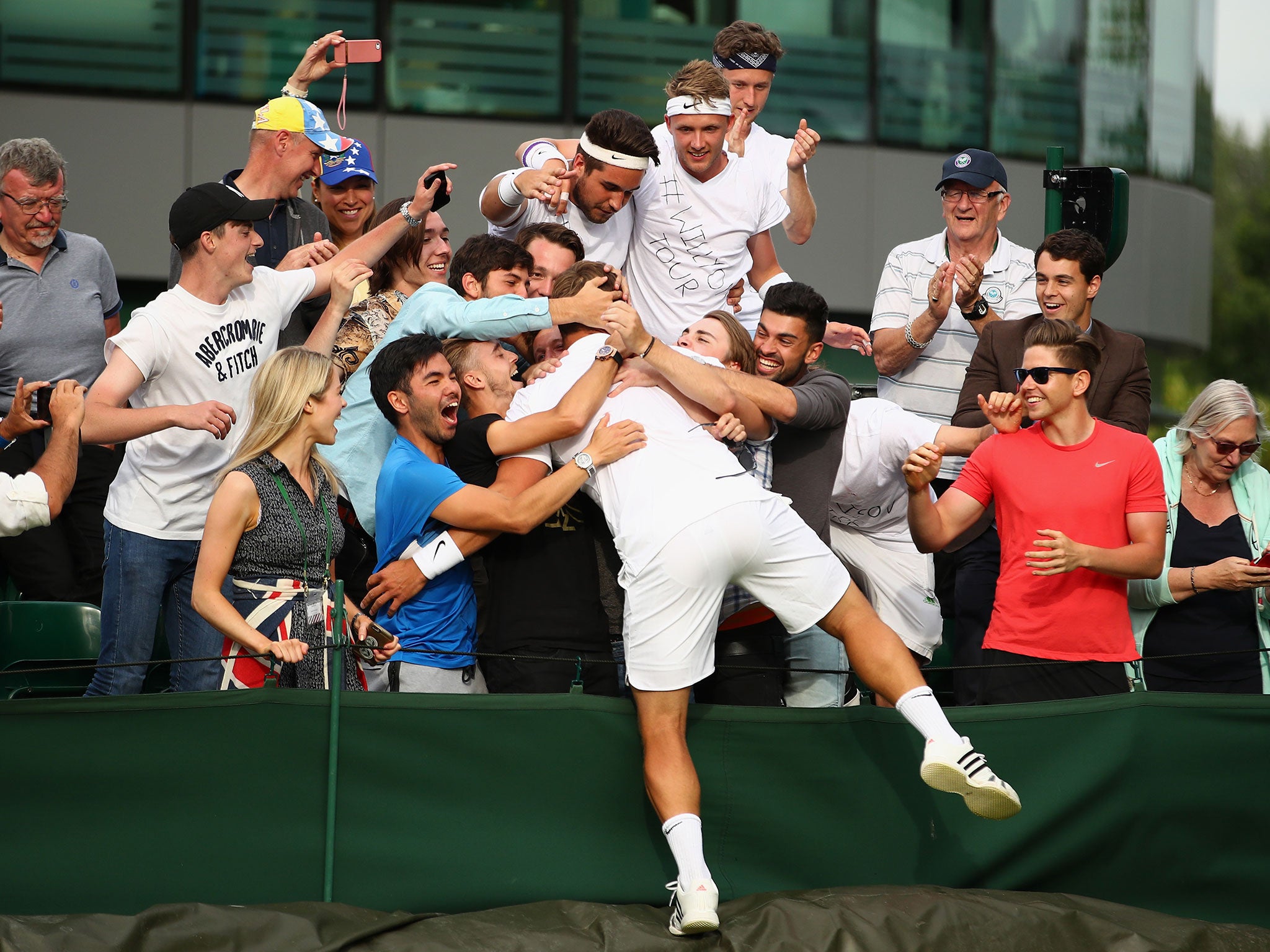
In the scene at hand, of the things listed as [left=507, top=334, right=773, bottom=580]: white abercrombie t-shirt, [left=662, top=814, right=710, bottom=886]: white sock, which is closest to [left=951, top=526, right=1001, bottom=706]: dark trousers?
[left=507, top=334, right=773, bottom=580]: white abercrombie t-shirt

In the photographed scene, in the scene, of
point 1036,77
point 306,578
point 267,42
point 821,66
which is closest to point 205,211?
point 306,578

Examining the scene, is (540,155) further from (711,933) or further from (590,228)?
(711,933)

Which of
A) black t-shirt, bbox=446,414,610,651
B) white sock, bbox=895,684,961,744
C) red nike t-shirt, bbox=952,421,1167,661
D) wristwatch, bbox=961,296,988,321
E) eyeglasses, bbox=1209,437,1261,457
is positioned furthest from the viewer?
wristwatch, bbox=961,296,988,321

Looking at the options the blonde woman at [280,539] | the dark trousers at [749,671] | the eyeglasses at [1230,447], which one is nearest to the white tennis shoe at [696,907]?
the dark trousers at [749,671]

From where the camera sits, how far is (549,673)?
4762 millimetres

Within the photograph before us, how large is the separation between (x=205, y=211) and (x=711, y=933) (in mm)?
3026

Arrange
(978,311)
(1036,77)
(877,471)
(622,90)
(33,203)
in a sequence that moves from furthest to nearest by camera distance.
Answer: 1. (1036,77)
2. (622,90)
3. (978,311)
4. (33,203)
5. (877,471)

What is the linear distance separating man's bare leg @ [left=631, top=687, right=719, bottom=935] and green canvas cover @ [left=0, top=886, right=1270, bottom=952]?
126 mm

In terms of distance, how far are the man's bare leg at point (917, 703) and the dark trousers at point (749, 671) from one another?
1.06 feet

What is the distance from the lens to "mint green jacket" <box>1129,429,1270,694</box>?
5355mm

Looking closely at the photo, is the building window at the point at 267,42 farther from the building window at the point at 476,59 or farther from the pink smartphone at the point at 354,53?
the pink smartphone at the point at 354,53

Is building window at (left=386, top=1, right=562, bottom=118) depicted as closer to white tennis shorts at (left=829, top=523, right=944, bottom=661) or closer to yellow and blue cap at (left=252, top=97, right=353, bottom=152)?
yellow and blue cap at (left=252, top=97, right=353, bottom=152)

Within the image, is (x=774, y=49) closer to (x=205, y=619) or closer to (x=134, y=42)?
(x=205, y=619)

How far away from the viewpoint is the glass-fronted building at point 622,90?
39.3 feet
